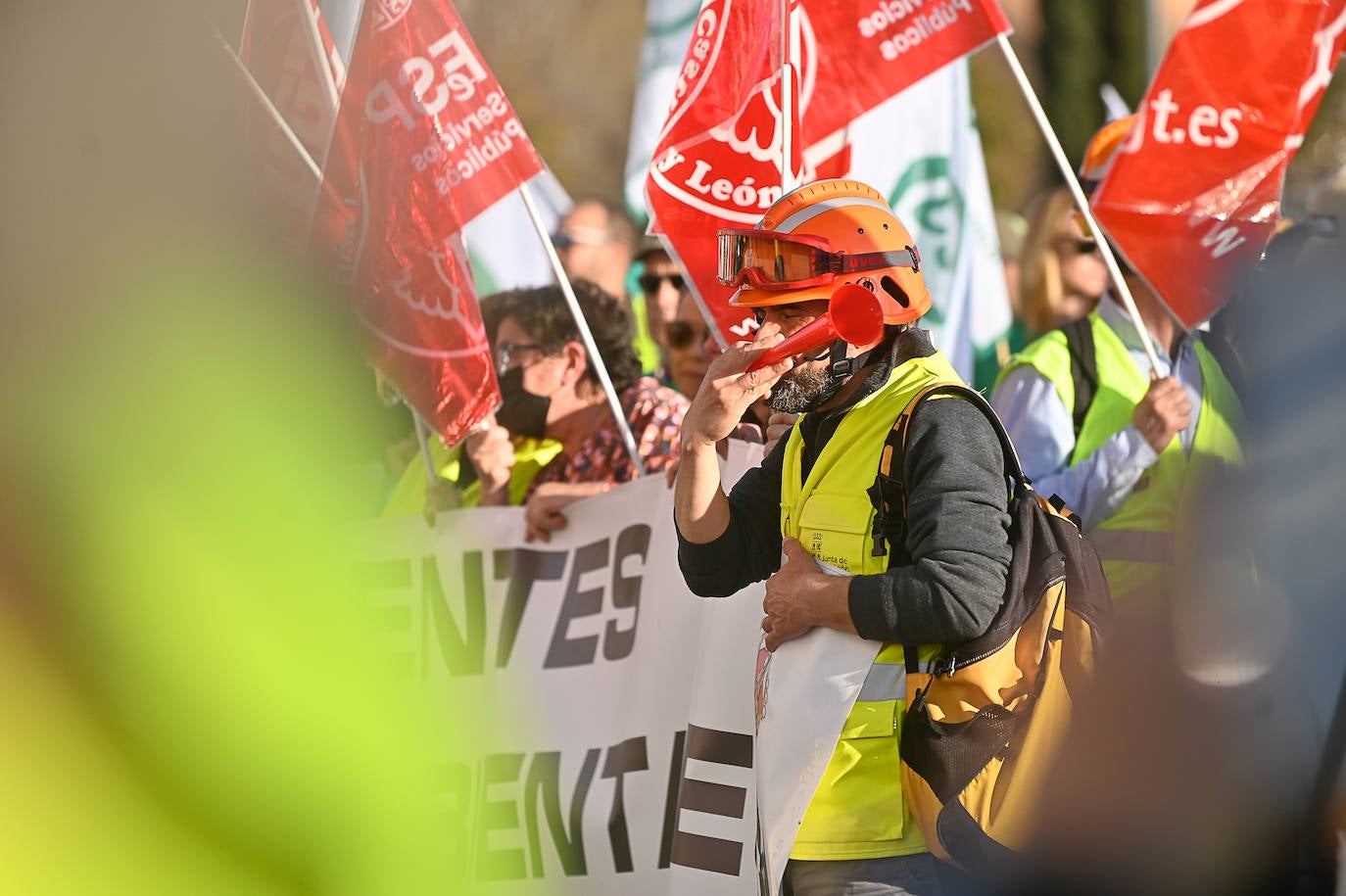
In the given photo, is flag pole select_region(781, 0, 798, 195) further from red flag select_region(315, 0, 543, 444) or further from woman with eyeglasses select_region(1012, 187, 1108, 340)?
woman with eyeglasses select_region(1012, 187, 1108, 340)

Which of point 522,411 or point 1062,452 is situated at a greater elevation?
point 522,411

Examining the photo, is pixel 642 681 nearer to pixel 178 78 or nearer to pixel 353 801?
pixel 353 801

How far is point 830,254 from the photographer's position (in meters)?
2.94

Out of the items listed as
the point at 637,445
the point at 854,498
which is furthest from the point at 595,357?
the point at 854,498

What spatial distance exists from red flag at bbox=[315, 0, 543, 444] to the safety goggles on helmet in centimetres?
208

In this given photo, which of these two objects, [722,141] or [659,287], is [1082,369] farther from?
[659,287]

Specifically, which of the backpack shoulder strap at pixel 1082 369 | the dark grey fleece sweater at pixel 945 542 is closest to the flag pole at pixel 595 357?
the backpack shoulder strap at pixel 1082 369

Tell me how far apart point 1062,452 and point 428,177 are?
2096 millimetres

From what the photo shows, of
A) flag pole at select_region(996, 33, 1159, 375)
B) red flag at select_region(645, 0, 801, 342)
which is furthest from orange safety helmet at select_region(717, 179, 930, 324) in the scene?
flag pole at select_region(996, 33, 1159, 375)

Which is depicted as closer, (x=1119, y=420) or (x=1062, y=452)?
(x=1062, y=452)

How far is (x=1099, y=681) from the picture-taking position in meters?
2.67

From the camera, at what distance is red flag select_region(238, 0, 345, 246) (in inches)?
207

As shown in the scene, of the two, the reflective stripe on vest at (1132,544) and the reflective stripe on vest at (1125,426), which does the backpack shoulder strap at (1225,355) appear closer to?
the reflective stripe on vest at (1125,426)

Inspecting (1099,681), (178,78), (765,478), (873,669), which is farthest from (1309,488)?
(178,78)
